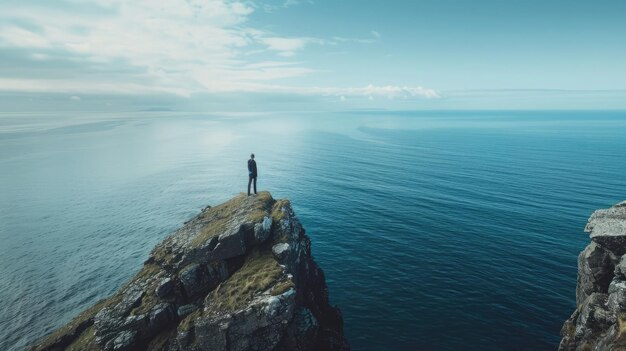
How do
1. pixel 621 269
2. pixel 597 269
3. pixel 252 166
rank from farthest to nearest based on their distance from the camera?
pixel 252 166 → pixel 597 269 → pixel 621 269

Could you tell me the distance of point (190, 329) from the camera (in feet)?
89.2

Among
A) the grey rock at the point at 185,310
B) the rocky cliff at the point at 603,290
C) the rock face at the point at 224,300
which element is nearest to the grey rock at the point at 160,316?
→ the rock face at the point at 224,300

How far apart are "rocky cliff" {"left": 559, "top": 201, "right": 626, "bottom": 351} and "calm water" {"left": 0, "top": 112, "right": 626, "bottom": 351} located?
647 centimetres

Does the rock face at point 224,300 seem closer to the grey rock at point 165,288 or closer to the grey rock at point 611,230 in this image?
the grey rock at point 165,288

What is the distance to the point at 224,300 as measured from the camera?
91.5 feet

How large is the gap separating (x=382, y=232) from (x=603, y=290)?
33548 millimetres

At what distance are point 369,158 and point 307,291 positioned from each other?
97529 mm

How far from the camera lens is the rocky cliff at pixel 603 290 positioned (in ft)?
72.6

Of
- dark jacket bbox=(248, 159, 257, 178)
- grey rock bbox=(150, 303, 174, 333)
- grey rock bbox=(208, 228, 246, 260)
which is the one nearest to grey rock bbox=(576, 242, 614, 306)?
grey rock bbox=(208, 228, 246, 260)

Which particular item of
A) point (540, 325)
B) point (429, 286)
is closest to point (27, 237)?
point (429, 286)

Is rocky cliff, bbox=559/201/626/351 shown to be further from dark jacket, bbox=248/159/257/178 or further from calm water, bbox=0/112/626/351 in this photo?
dark jacket, bbox=248/159/257/178

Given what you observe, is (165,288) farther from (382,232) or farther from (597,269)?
(382,232)

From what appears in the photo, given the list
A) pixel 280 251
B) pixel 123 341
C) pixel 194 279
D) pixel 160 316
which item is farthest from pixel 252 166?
pixel 123 341

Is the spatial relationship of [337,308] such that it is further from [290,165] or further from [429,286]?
[290,165]
